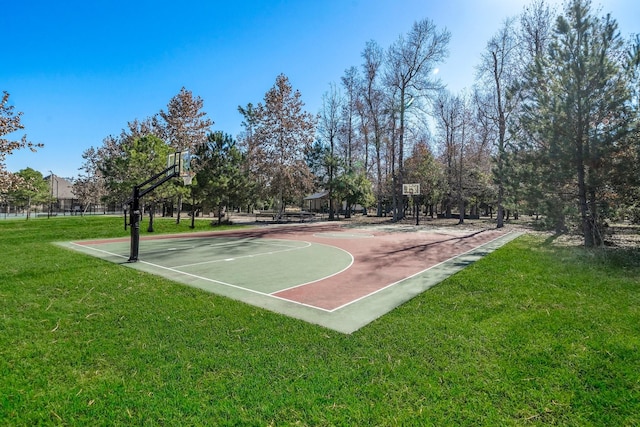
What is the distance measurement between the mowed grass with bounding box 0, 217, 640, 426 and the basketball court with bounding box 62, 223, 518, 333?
1.53ft

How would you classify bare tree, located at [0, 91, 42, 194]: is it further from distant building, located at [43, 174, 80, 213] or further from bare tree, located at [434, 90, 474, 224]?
distant building, located at [43, 174, 80, 213]

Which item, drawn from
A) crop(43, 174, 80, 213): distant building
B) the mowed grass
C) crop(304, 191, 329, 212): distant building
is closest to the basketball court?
the mowed grass

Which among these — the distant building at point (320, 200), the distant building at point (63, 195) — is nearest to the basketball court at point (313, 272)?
the distant building at point (320, 200)

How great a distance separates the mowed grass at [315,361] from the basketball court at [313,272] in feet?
1.53

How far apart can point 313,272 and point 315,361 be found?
172 inches

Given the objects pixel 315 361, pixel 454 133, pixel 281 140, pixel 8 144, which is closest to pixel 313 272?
pixel 315 361

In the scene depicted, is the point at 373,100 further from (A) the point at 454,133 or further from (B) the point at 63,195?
(B) the point at 63,195

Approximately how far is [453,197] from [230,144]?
69.4 feet

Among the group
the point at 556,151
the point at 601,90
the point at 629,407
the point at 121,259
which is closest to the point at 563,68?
the point at 601,90

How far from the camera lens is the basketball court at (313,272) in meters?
4.91

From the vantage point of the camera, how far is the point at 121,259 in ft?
28.8

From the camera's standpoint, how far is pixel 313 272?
7488 mm

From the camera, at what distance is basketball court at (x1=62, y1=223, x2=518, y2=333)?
16.1 feet

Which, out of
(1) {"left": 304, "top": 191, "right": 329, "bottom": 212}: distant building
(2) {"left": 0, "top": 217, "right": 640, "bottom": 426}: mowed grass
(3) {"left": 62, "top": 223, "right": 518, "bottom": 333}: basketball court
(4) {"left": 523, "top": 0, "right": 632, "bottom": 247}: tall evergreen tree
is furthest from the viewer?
(1) {"left": 304, "top": 191, "right": 329, "bottom": 212}: distant building
